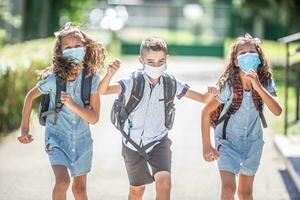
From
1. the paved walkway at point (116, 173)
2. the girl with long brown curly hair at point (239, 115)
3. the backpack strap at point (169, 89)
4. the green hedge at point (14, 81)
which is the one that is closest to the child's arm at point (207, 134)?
the girl with long brown curly hair at point (239, 115)

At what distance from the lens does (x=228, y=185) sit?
5.21 m

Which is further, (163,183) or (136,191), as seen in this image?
(136,191)

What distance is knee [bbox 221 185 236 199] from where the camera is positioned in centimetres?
518

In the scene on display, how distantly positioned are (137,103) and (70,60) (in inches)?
21.5

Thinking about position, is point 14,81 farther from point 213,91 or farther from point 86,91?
point 213,91

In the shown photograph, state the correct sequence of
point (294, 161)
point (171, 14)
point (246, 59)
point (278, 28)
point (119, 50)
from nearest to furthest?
point (246, 59) < point (294, 161) < point (119, 50) < point (171, 14) < point (278, 28)

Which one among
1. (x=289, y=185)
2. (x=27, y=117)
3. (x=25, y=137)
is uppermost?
(x=27, y=117)

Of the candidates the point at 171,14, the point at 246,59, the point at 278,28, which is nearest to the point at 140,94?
the point at 246,59

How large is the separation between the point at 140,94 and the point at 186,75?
18294 mm

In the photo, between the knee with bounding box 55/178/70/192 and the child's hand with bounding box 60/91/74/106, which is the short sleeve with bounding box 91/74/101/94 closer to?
the child's hand with bounding box 60/91/74/106

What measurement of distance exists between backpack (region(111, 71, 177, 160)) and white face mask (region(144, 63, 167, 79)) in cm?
10

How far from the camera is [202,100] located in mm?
5285

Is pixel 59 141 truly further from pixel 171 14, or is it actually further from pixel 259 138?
pixel 171 14

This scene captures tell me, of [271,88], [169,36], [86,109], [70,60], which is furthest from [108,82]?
[169,36]
